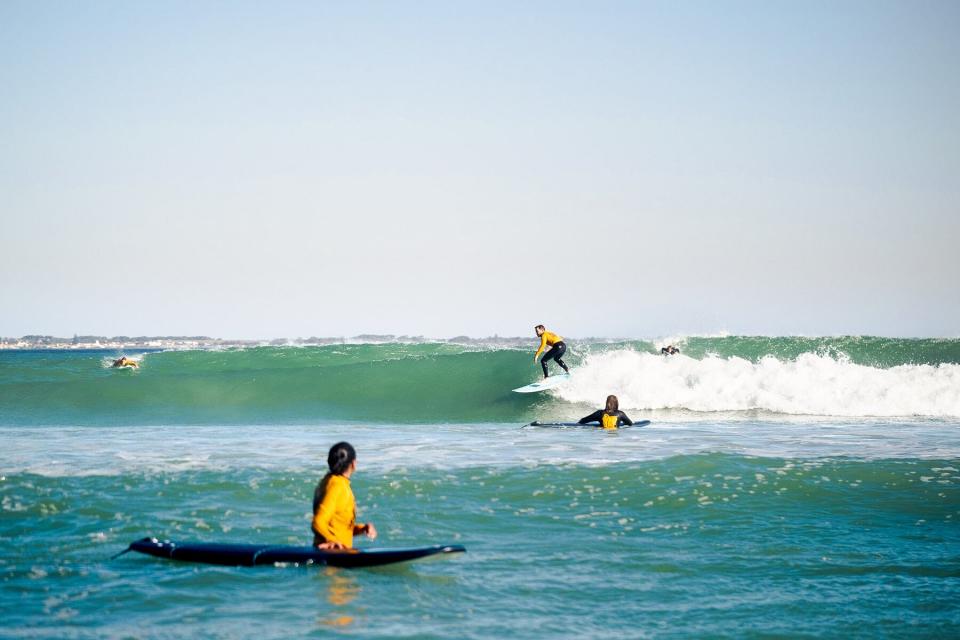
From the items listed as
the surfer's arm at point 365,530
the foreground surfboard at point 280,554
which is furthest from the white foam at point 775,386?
the surfer's arm at point 365,530

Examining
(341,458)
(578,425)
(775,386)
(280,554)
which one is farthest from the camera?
(775,386)

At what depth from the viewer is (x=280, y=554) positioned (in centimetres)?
741

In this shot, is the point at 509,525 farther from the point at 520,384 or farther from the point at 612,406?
the point at 520,384

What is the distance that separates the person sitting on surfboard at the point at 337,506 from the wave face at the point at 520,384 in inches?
585

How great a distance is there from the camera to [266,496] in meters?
10.5

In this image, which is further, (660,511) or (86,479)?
(86,479)

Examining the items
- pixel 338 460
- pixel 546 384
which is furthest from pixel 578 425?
pixel 338 460

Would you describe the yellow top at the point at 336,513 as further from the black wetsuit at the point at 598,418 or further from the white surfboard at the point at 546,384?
the white surfboard at the point at 546,384

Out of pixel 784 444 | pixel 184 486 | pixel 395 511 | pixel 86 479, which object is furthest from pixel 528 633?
pixel 784 444

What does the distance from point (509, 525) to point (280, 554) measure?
2.64 meters

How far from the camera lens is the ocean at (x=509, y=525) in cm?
632

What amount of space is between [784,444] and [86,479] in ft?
35.2

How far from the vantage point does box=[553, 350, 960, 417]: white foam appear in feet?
79.1

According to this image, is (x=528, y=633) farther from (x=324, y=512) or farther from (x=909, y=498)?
(x=909, y=498)
